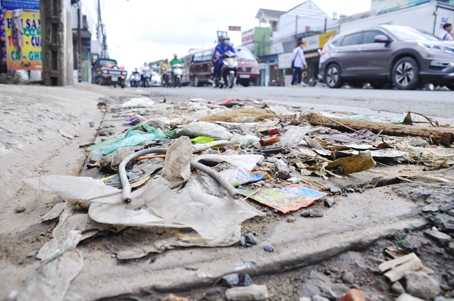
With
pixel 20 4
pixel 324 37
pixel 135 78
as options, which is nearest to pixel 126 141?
pixel 20 4

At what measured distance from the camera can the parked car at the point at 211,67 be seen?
15453 millimetres

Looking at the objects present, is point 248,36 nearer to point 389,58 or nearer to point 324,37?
point 324,37

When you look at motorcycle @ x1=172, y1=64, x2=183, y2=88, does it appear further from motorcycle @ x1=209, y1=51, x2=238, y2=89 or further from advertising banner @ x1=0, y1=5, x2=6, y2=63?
advertising banner @ x1=0, y1=5, x2=6, y2=63

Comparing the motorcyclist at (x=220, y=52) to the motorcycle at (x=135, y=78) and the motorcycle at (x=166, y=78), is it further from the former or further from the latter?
the motorcycle at (x=135, y=78)

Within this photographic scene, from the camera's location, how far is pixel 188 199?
1.22 meters

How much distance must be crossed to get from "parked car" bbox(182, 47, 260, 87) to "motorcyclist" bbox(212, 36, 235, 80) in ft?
7.15

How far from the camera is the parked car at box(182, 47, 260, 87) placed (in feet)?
50.7

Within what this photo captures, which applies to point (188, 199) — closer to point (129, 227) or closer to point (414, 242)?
point (129, 227)

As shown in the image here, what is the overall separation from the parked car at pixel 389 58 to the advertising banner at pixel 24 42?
7700 mm

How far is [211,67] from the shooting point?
55.1ft

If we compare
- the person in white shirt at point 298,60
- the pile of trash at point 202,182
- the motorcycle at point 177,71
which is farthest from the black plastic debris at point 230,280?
the motorcycle at point 177,71

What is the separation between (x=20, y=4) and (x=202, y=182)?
9.57 meters

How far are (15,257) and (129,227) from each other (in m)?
0.32

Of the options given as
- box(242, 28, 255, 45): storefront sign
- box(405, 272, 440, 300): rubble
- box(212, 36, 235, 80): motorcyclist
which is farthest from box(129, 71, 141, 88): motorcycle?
box(405, 272, 440, 300): rubble
